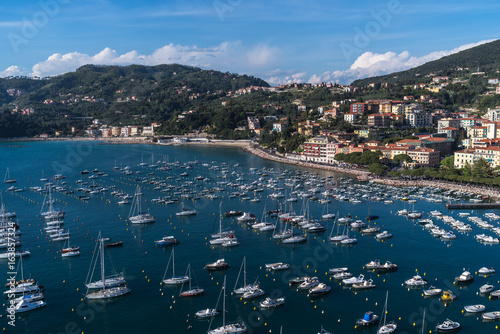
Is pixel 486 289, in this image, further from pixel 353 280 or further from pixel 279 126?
pixel 279 126

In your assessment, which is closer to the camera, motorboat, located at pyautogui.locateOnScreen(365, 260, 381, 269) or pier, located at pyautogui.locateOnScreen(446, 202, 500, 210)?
motorboat, located at pyautogui.locateOnScreen(365, 260, 381, 269)

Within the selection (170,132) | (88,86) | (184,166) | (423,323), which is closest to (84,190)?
(184,166)

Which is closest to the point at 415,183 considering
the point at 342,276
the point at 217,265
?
the point at 342,276

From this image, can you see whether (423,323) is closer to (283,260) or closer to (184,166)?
(283,260)

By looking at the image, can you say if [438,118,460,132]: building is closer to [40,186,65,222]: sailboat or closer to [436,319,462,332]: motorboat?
[436,319,462,332]: motorboat

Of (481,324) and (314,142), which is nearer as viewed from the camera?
(481,324)

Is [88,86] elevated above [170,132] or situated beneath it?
elevated above

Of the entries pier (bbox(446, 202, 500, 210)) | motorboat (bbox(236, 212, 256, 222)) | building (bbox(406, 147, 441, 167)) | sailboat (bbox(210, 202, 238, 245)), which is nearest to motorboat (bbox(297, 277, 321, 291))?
sailboat (bbox(210, 202, 238, 245))

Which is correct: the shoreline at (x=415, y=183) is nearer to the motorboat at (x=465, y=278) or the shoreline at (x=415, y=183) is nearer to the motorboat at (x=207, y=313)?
the motorboat at (x=465, y=278)
